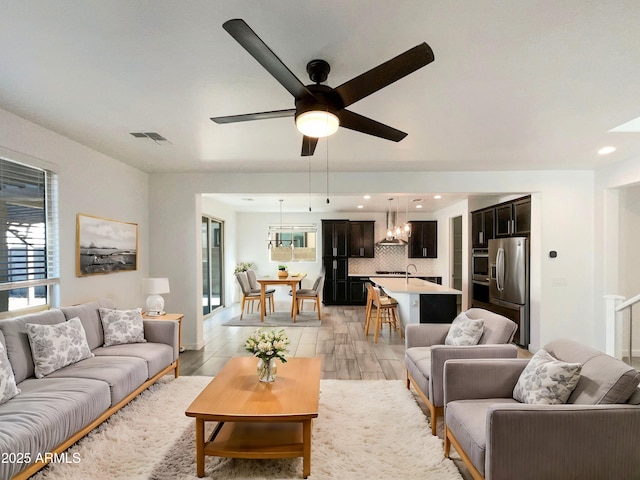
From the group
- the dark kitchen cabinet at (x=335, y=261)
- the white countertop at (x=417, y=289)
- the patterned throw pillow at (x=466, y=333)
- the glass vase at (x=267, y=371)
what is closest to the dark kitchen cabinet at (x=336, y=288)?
the dark kitchen cabinet at (x=335, y=261)

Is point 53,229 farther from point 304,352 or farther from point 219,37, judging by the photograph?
point 304,352

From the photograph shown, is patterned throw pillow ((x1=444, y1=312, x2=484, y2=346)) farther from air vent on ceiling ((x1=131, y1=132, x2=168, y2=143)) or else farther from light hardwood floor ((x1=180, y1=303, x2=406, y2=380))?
air vent on ceiling ((x1=131, y1=132, x2=168, y2=143))

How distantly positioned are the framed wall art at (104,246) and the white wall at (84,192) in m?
0.07

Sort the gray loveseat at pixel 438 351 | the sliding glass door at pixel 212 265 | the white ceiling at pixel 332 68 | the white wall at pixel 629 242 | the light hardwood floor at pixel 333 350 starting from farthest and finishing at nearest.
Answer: the sliding glass door at pixel 212 265, the white wall at pixel 629 242, the light hardwood floor at pixel 333 350, the gray loveseat at pixel 438 351, the white ceiling at pixel 332 68

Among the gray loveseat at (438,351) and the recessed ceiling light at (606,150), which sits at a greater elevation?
the recessed ceiling light at (606,150)

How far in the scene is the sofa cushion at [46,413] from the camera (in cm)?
181

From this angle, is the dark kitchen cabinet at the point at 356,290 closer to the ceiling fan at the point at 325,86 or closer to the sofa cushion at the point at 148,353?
the sofa cushion at the point at 148,353

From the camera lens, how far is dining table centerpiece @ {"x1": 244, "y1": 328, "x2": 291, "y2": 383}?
2.54m

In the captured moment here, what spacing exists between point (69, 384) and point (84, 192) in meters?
2.13

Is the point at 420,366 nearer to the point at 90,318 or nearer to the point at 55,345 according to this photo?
the point at 55,345

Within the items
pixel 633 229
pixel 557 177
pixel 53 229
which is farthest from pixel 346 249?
pixel 53 229

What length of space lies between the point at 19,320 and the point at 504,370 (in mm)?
3727

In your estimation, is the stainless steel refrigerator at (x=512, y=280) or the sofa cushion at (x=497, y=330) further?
the stainless steel refrigerator at (x=512, y=280)

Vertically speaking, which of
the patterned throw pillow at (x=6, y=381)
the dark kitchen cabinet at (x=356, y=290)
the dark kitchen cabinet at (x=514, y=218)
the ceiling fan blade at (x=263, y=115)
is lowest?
the dark kitchen cabinet at (x=356, y=290)
